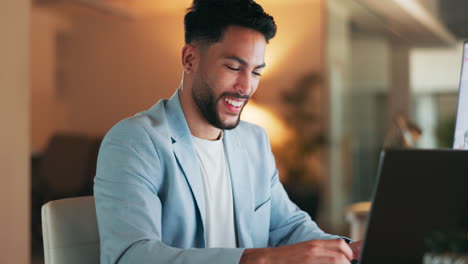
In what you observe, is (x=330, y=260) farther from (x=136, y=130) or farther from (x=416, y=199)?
(x=136, y=130)

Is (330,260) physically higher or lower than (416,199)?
lower

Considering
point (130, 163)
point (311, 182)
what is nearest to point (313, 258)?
point (130, 163)

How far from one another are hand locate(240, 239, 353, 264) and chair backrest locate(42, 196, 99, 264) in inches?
17.7

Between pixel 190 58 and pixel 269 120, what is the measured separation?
655cm

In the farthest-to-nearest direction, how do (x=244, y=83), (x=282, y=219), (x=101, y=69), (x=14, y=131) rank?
(x=101, y=69) < (x=14, y=131) < (x=282, y=219) < (x=244, y=83)

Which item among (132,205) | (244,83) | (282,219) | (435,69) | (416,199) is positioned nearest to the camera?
(416,199)

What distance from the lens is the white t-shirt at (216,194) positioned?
1585mm

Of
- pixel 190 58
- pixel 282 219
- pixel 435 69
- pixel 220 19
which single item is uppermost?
→ pixel 435 69

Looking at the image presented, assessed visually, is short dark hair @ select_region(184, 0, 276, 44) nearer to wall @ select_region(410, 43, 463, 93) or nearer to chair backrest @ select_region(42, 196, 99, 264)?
chair backrest @ select_region(42, 196, 99, 264)

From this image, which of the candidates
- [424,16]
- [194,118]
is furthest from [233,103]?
[424,16]

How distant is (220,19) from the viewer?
1.64m

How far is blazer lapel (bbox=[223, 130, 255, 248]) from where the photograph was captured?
1618 mm

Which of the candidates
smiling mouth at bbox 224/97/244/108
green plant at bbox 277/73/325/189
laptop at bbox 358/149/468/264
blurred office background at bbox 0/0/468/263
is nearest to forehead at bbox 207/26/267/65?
smiling mouth at bbox 224/97/244/108

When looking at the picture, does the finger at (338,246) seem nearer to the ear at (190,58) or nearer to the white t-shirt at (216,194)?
the white t-shirt at (216,194)
